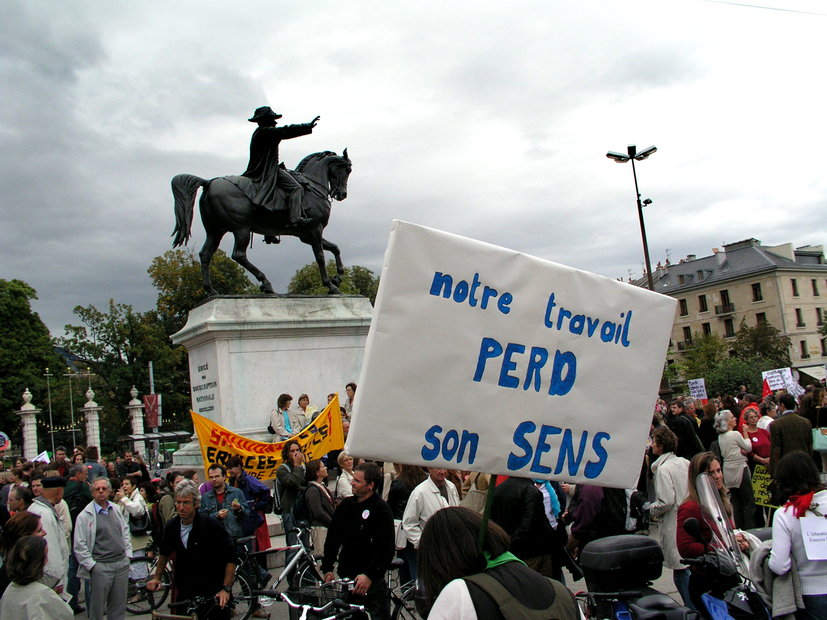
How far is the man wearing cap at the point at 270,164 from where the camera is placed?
1362 cm

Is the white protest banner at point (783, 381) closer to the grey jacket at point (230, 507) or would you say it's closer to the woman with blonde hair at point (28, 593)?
the grey jacket at point (230, 507)

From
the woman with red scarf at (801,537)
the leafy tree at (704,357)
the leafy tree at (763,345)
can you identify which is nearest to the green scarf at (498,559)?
the woman with red scarf at (801,537)

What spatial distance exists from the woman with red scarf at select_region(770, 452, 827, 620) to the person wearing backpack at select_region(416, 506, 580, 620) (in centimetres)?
215

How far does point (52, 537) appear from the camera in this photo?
21.1 ft

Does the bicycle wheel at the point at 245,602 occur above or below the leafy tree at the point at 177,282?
below

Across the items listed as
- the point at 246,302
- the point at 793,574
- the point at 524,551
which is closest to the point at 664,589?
the point at 524,551

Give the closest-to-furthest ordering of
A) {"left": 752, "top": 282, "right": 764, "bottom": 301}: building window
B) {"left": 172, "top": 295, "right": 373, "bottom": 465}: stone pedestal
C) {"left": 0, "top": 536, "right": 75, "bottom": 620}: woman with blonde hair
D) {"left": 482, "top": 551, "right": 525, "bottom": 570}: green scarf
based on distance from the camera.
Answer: {"left": 482, "top": 551, "right": 525, "bottom": 570}: green scarf, {"left": 0, "top": 536, "right": 75, "bottom": 620}: woman with blonde hair, {"left": 172, "top": 295, "right": 373, "bottom": 465}: stone pedestal, {"left": 752, "top": 282, "right": 764, "bottom": 301}: building window

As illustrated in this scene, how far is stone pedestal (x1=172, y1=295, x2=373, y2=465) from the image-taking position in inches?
523

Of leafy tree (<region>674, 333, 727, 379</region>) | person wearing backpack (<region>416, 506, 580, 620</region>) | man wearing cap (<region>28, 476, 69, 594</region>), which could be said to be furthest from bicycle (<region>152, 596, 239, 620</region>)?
leafy tree (<region>674, 333, 727, 379</region>)

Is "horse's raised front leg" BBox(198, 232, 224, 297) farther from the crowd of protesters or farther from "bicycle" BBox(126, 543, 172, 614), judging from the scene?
"bicycle" BBox(126, 543, 172, 614)

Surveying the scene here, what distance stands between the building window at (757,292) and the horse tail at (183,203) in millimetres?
66079

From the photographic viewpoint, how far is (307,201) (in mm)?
14281

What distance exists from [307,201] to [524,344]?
11780mm

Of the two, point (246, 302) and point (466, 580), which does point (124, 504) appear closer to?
point (246, 302)
